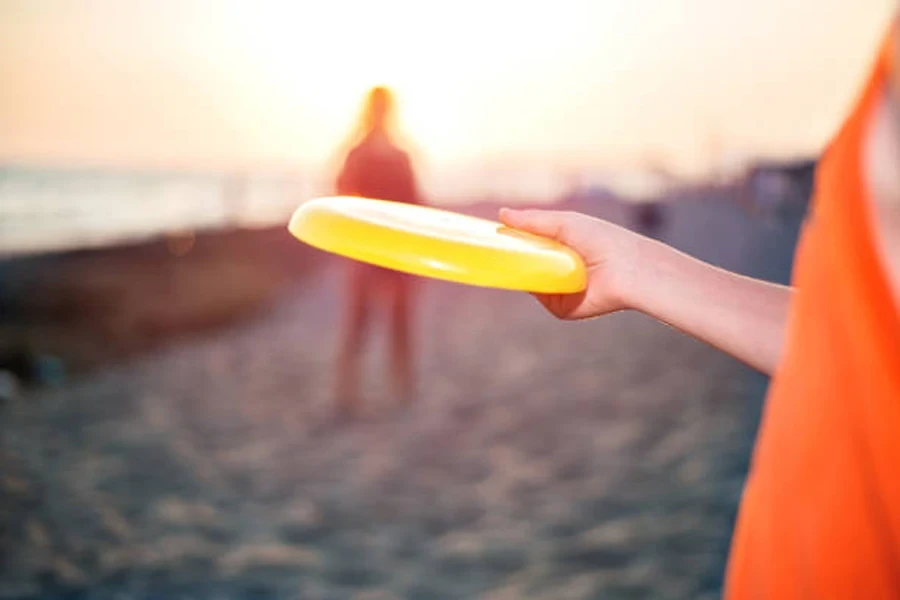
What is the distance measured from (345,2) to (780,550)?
3512 mm

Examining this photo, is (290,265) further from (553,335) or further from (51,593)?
(51,593)

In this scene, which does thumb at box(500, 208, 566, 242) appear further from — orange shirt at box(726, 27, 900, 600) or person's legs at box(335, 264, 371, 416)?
person's legs at box(335, 264, 371, 416)

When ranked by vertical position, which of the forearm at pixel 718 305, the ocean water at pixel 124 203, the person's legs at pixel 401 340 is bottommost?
the ocean water at pixel 124 203

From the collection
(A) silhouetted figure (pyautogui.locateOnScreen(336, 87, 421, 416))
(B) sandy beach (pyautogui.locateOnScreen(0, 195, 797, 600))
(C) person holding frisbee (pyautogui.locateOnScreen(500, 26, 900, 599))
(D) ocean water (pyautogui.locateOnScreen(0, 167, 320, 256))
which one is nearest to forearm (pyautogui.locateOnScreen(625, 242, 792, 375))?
(C) person holding frisbee (pyautogui.locateOnScreen(500, 26, 900, 599))

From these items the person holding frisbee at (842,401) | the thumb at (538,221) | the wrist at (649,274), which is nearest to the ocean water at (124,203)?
the thumb at (538,221)

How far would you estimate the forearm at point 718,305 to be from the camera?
2.09 ft

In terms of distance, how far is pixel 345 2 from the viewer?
358cm

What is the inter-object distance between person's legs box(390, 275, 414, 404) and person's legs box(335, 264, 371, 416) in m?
0.10

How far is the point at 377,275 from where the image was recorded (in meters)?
3.06

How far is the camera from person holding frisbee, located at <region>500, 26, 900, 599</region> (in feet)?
0.98

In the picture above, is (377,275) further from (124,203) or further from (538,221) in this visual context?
(124,203)

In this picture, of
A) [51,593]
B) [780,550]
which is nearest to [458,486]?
[51,593]

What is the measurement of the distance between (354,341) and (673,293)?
95.4 inches

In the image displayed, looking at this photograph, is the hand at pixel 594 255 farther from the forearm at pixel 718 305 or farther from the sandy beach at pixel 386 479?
the sandy beach at pixel 386 479
